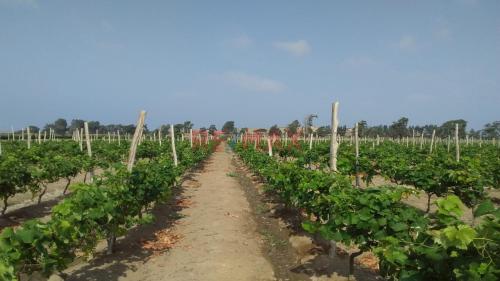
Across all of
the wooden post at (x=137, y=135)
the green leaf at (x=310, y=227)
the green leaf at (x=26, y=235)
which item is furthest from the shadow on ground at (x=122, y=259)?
the green leaf at (x=310, y=227)

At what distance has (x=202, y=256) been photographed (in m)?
7.44

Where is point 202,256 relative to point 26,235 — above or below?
below

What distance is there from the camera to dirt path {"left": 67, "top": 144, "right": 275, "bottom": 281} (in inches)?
258

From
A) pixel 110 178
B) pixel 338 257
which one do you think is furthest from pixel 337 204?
pixel 110 178

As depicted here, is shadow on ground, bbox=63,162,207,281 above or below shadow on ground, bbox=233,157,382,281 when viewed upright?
above

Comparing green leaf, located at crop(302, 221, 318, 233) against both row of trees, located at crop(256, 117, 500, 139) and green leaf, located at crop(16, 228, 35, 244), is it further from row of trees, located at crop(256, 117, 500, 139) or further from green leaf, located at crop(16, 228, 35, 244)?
row of trees, located at crop(256, 117, 500, 139)

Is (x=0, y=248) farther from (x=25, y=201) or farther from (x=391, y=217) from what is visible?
(x=25, y=201)

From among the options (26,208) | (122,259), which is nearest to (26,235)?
(122,259)

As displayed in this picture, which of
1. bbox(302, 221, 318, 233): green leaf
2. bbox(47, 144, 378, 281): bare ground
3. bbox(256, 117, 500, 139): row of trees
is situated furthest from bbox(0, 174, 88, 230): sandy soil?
bbox(256, 117, 500, 139): row of trees

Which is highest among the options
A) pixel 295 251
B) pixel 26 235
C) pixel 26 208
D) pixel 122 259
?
pixel 26 235

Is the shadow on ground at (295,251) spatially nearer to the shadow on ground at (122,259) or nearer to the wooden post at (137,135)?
the shadow on ground at (122,259)

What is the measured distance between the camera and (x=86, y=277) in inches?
250

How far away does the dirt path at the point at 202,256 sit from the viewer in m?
6.56

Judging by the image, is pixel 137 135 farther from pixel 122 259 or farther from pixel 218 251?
pixel 218 251
